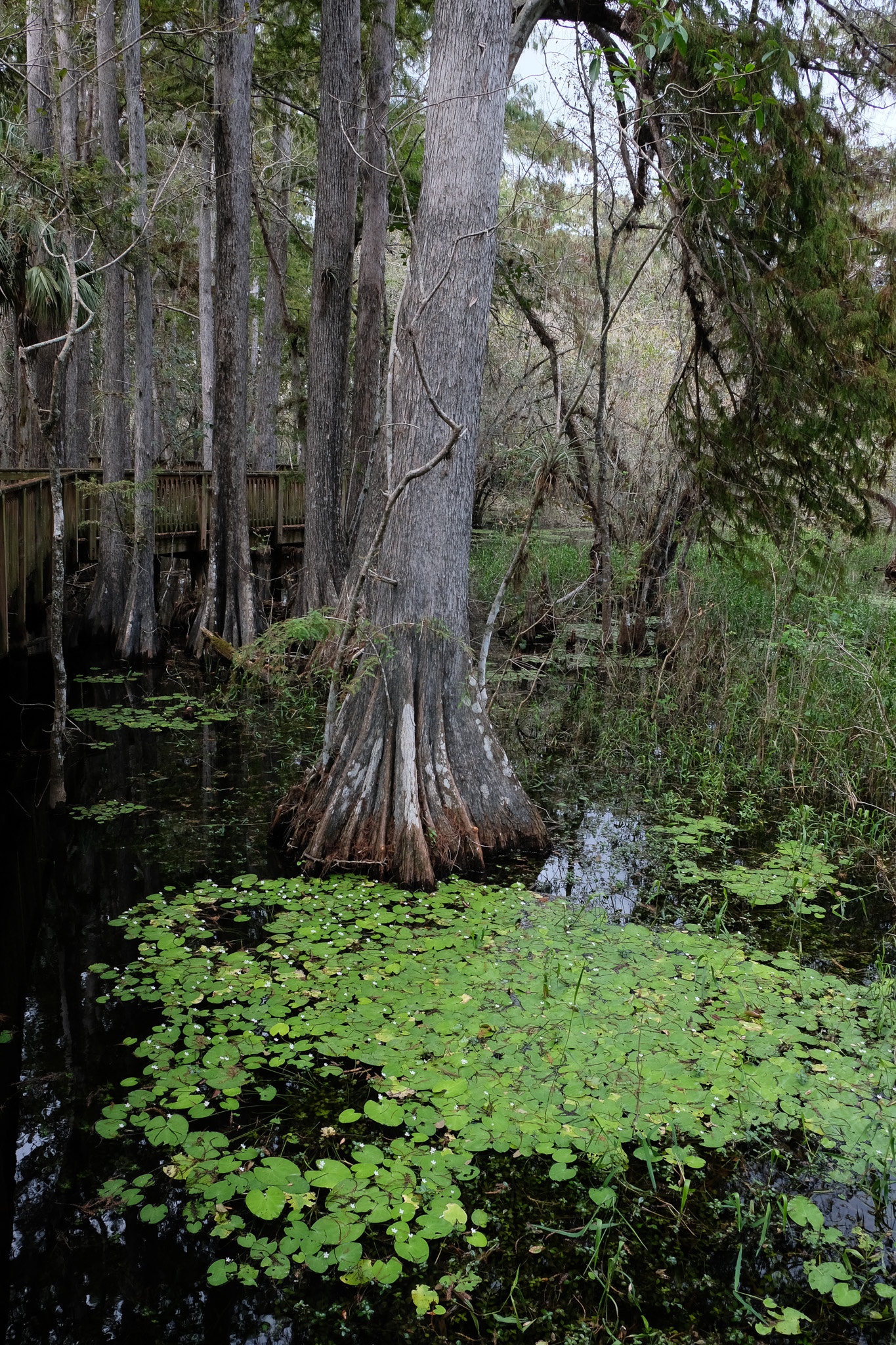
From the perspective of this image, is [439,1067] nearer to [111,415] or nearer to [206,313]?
[111,415]

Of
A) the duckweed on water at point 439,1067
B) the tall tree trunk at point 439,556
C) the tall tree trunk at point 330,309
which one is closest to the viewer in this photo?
the duckweed on water at point 439,1067

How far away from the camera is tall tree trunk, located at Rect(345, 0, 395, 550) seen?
10945 millimetres

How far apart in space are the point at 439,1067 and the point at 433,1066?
22 mm

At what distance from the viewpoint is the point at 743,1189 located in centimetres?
300

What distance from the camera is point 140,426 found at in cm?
1132

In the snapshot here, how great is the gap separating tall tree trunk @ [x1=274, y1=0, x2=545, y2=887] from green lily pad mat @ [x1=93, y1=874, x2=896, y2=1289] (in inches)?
32.4

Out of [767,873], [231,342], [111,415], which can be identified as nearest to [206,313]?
[111,415]

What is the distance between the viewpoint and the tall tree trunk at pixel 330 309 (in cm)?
1000

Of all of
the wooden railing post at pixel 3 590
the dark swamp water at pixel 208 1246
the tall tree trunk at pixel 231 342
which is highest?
the tall tree trunk at pixel 231 342

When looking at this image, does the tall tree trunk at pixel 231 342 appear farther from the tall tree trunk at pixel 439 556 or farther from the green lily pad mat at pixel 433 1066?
the green lily pad mat at pixel 433 1066

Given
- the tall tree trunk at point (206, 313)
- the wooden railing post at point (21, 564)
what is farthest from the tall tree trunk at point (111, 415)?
the tall tree trunk at point (206, 313)

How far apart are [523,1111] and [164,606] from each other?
11.4m

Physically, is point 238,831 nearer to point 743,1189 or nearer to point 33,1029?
point 33,1029

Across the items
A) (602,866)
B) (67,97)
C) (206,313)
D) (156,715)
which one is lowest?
(602,866)
